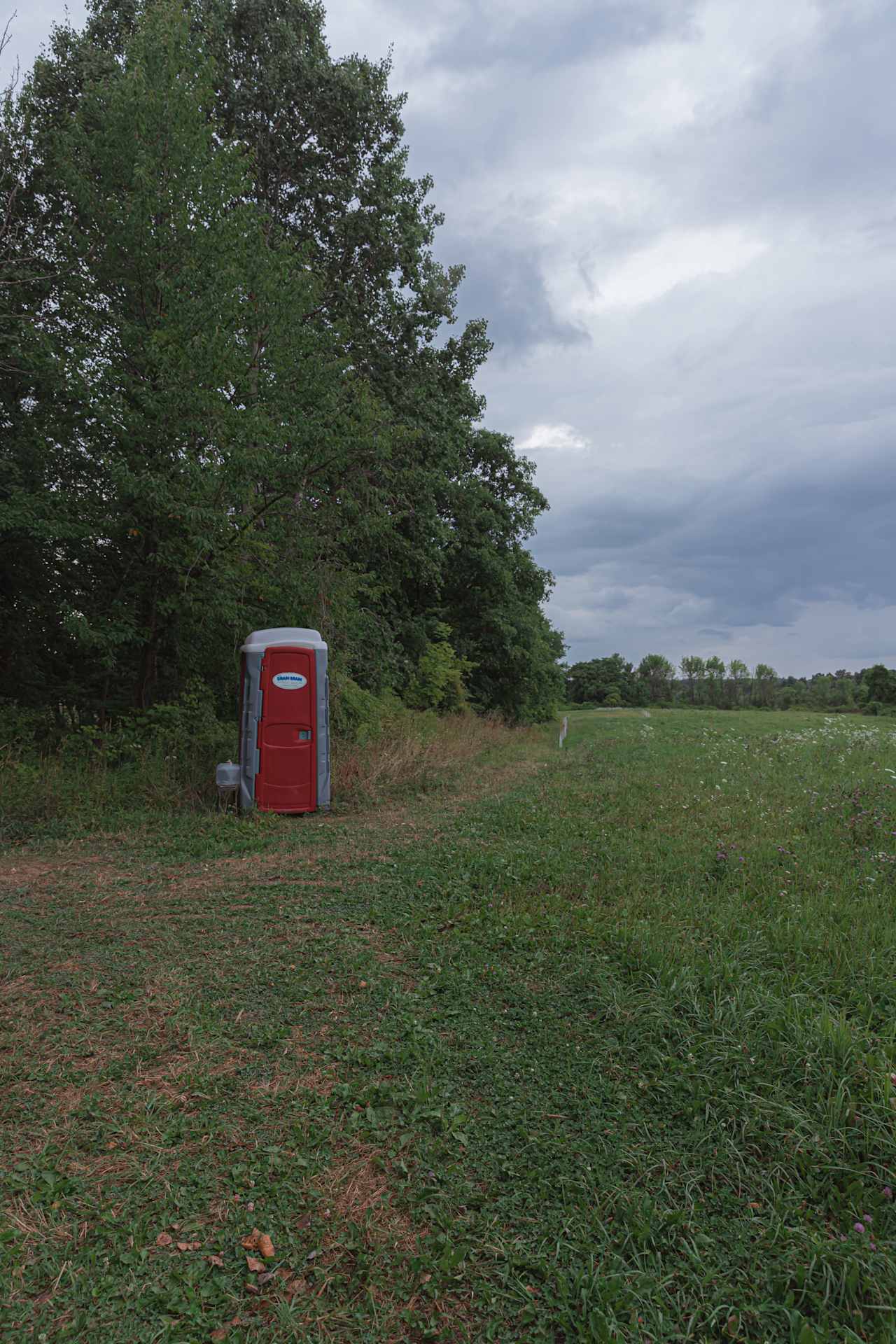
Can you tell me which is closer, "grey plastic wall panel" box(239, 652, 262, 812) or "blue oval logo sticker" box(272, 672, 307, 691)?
"grey plastic wall panel" box(239, 652, 262, 812)

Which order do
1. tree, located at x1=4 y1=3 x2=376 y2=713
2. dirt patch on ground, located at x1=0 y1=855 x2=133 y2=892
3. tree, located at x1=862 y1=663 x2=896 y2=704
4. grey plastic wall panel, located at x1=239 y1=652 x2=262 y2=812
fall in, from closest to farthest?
dirt patch on ground, located at x1=0 y1=855 x2=133 y2=892 → grey plastic wall panel, located at x1=239 y1=652 x2=262 y2=812 → tree, located at x1=4 y1=3 x2=376 y2=713 → tree, located at x1=862 y1=663 x2=896 y2=704

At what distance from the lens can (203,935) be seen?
486cm

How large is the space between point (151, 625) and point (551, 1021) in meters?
9.90

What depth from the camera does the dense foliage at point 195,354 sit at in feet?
32.4

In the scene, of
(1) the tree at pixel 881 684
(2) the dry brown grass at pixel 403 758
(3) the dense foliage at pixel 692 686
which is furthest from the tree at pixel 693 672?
(2) the dry brown grass at pixel 403 758

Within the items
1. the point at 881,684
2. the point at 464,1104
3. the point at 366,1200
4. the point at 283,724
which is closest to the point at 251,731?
the point at 283,724

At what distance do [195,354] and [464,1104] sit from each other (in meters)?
9.95

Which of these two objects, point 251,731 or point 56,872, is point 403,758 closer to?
point 251,731

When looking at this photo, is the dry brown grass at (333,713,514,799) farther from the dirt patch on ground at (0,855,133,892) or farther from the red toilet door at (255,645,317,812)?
the dirt patch on ground at (0,855,133,892)

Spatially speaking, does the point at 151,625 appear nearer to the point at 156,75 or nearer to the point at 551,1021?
the point at 156,75

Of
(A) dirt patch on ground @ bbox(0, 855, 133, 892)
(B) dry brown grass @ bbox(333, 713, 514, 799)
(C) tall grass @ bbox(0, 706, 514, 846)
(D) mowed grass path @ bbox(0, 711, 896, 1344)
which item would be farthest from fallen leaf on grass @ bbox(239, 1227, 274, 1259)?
(B) dry brown grass @ bbox(333, 713, 514, 799)

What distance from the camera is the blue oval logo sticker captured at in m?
8.83

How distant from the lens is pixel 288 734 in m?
8.85

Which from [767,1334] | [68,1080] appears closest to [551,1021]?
[767,1334]
